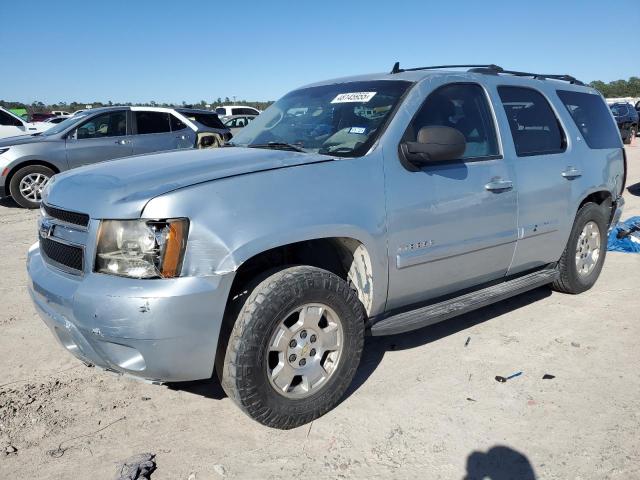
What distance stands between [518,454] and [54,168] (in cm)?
916

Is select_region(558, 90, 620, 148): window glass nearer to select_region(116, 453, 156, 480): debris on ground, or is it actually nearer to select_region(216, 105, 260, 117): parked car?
select_region(116, 453, 156, 480): debris on ground

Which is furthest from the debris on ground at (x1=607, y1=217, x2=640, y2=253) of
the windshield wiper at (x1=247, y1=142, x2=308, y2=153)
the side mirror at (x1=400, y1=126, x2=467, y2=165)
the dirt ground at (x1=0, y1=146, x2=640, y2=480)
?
the windshield wiper at (x1=247, y1=142, x2=308, y2=153)

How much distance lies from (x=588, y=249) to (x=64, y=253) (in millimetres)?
4295

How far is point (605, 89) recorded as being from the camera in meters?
69.2

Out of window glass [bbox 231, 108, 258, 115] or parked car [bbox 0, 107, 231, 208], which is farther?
window glass [bbox 231, 108, 258, 115]

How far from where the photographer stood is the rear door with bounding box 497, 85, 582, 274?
3.90 meters

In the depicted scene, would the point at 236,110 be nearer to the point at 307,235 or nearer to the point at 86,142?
the point at 86,142

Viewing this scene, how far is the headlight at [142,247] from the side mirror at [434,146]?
4.69ft

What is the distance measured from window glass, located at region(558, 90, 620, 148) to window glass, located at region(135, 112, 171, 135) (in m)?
7.94

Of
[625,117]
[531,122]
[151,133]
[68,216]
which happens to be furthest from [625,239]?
[625,117]

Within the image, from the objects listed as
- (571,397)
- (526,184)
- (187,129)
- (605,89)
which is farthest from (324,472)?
(605,89)

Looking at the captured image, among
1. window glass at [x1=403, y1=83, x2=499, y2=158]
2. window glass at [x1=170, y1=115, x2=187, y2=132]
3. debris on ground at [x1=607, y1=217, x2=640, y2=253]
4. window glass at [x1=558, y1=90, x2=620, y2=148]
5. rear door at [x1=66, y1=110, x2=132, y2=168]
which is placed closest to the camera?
window glass at [x1=403, y1=83, x2=499, y2=158]

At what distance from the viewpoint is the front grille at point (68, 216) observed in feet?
8.61

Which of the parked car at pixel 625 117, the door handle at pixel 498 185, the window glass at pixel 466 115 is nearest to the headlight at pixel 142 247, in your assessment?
the window glass at pixel 466 115
